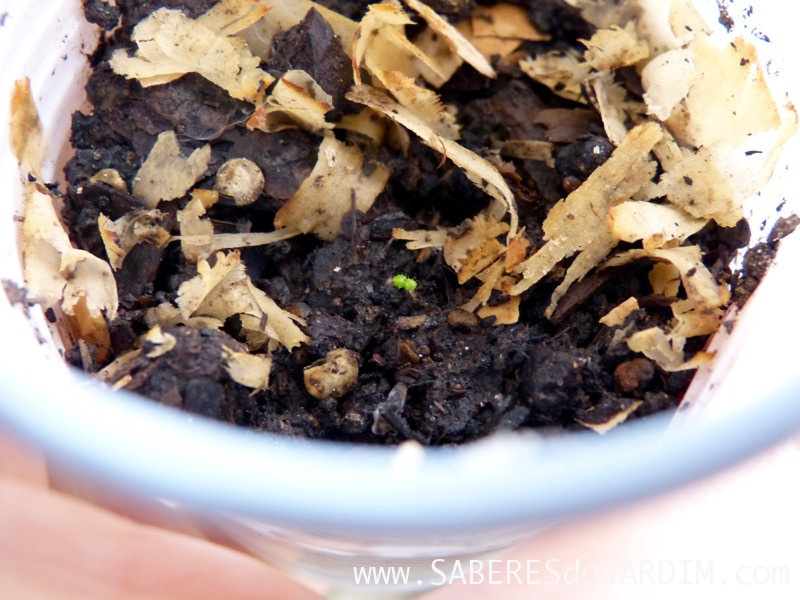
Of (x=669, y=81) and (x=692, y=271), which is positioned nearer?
(x=692, y=271)

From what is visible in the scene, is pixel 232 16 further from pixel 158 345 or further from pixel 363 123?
pixel 158 345

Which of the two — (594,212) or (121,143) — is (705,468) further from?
(121,143)

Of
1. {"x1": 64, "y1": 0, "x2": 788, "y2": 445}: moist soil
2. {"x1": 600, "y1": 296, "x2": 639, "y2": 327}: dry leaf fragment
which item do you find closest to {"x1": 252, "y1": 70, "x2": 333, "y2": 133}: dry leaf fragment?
{"x1": 64, "y1": 0, "x2": 788, "y2": 445}: moist soil

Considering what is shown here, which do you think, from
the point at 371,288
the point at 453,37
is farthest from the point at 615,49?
the point at 371,288

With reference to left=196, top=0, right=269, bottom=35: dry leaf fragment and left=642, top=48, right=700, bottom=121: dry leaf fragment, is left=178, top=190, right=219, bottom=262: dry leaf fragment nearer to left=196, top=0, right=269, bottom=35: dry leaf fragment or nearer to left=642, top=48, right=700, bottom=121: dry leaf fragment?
left=196, top=0, right=269, bottom=35: dry leaf fragment

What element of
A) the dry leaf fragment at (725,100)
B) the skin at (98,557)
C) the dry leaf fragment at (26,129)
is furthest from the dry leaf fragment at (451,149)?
the skin at (98,557)

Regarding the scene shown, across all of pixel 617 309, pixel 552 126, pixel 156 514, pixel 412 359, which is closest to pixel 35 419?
pixel 156 514
